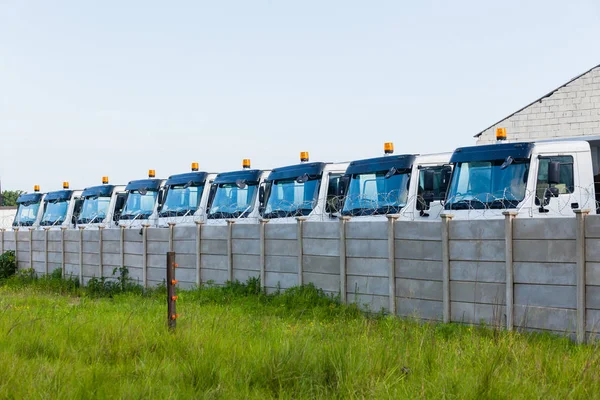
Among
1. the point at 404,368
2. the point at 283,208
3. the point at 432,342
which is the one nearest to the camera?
the point at 404,368

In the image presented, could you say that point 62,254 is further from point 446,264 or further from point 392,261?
point 446,264

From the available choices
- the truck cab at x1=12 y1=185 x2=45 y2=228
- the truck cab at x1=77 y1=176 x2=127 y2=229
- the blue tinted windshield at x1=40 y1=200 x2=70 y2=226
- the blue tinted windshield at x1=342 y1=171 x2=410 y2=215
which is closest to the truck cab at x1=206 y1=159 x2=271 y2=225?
the blue tinted windshield at x1=342 y1=171 x2=410 y2=215

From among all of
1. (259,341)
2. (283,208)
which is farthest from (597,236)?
(283,208)

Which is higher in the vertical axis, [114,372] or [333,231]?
[333,231]

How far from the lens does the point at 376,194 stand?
17.2m

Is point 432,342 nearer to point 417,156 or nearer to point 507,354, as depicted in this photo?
point 507,354

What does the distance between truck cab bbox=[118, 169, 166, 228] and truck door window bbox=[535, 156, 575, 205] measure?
13.1 m

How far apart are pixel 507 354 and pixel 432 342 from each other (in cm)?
111

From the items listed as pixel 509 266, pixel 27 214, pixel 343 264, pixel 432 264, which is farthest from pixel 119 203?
pixel 509 266

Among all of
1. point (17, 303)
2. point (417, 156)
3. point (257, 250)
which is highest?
point (417, 156)

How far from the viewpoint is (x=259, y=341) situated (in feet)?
31.0

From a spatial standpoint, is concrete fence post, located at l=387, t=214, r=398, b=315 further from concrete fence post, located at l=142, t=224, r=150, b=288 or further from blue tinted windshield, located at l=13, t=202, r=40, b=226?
blue tinted windshield, located at l=13, t=202, r=40, b=226

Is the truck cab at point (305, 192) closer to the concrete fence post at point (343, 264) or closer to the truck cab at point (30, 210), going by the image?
the concrete fence post at point (343, 264)

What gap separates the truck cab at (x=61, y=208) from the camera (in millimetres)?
30078
